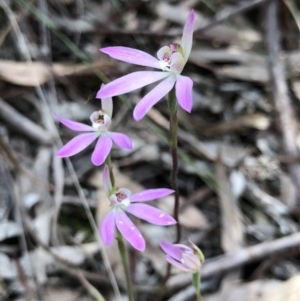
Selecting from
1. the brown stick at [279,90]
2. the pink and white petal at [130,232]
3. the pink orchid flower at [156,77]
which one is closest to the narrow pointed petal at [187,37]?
the pink orchid flower at [156,77]

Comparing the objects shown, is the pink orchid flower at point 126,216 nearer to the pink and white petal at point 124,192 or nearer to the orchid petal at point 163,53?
the pink and white petal at point 124,192

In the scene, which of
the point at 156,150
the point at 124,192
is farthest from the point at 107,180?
the point at 156,150

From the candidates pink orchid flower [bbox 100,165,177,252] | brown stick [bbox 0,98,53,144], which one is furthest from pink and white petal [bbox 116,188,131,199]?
brown stick [bbox 0,98,53,144]

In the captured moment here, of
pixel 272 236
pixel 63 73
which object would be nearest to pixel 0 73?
pixel 63 73

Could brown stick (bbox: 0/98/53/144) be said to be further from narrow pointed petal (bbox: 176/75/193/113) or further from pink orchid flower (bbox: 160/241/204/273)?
narrow pointed petal (bbox: 176/75/193/113)

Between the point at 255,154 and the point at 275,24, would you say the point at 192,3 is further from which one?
the point at 255,154

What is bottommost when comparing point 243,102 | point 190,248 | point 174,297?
point 174,297
